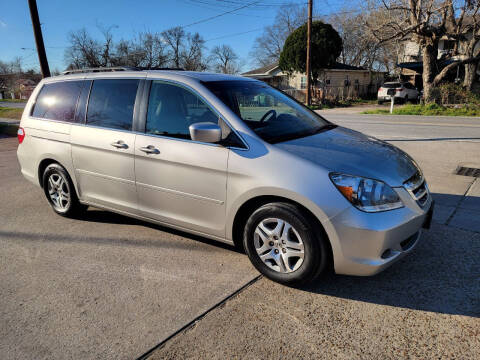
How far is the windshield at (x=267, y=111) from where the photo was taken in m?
3.38

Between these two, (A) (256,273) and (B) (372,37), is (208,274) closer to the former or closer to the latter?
(A) (256,273)

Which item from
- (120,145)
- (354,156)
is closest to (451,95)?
(354,156)

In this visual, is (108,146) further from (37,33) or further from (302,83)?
(302,83)

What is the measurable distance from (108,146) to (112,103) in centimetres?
49

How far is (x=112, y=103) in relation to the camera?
13.2 feet

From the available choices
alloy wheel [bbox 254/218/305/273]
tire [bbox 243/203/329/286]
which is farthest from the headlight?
alloy wheel [bbox 254/218/305/273]

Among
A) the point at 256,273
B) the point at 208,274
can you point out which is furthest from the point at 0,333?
the point at 256,273

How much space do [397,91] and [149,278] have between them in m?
28.9

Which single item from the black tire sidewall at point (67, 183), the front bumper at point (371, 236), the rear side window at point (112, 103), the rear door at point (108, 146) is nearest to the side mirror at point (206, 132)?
the rear door at point (108, 146)

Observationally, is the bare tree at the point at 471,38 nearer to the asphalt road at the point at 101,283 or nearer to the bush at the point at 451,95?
the bush at the point at 451,95

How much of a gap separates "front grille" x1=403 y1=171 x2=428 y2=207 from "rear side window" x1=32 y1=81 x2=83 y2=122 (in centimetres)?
370

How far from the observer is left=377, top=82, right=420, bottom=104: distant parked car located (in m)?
28.2

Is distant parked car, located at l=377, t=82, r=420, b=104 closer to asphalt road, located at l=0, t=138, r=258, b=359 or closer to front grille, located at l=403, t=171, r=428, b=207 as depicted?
front grille, located at l=403, t=171, r=428, b=207

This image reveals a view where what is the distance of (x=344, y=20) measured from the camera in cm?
2756
